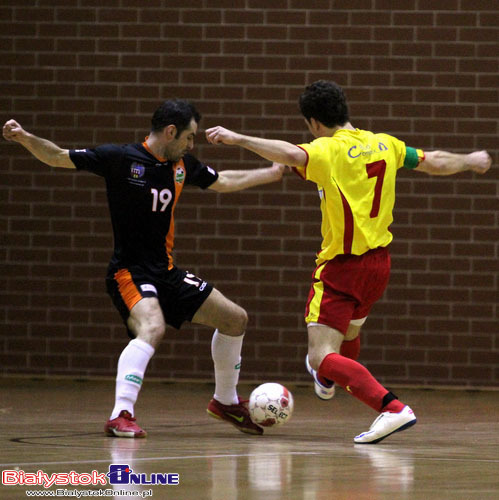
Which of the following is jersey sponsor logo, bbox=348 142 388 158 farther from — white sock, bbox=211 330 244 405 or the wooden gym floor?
the wooden gym floor

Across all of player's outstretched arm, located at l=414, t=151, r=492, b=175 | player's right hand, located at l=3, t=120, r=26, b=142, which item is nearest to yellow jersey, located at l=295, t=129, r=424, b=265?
player's outstretched arm, located at l=414, t=151, r=492, b=175

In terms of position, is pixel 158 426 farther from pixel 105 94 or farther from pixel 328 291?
pixel 105 94

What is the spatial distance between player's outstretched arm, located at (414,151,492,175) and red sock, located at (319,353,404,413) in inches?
48.4

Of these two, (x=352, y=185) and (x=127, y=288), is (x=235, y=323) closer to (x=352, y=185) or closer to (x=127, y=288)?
(x=127, y=288)

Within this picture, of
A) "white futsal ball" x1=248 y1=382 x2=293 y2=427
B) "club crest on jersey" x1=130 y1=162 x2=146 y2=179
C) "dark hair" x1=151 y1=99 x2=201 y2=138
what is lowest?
"white futsal ball" x1=248 y1=382 x2=293 y2=427

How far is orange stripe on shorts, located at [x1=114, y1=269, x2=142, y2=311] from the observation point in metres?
5.89

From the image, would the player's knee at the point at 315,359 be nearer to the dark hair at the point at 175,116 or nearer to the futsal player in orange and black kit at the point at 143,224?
the futsal player in orange and black kit at the point at 143,224

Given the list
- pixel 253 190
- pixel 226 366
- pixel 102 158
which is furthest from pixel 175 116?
pixel 253 190

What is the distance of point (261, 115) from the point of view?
9852 millimetres

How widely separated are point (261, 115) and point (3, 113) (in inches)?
93.3

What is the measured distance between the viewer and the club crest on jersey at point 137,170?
6.05m

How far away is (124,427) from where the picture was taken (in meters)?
5.57

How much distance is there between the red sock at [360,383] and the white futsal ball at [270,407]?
0.47 metres

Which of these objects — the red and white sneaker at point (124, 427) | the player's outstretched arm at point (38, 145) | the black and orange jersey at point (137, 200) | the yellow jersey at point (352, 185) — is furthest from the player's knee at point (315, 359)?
the player's outstretched arm at point (38, 145)
